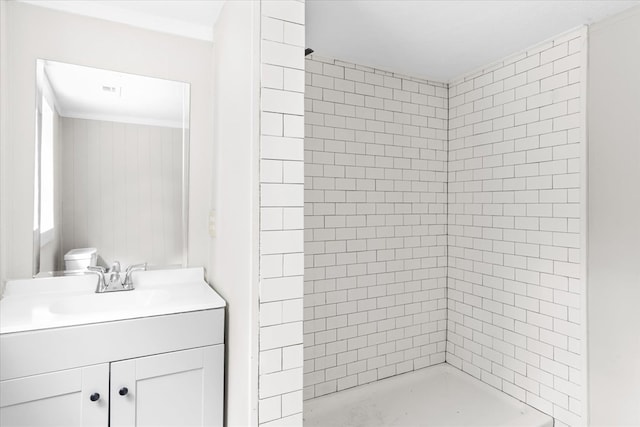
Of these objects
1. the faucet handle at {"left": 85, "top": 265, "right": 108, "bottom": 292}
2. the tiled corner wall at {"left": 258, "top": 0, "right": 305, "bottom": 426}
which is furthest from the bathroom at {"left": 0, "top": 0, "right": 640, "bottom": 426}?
the faucet handle at {"left": 85, "top": 265, "right": 108, "bottom": 292}

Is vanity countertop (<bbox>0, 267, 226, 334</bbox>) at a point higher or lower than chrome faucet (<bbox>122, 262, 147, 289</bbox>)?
lower

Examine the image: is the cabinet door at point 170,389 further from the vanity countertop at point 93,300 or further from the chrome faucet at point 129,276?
the chrome faucet at point 129,276

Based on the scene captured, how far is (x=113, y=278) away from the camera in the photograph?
1.88 metres

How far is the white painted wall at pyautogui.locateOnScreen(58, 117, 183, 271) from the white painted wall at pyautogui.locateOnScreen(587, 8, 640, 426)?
7.14ft

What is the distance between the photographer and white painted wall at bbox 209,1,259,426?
1.35 meters

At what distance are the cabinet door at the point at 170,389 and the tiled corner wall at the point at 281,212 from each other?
0.37 meters

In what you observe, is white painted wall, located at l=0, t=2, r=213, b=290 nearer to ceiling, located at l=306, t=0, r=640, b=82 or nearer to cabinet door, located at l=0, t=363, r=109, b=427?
cabinet door, located at l=0, t=363, r=109, b=427

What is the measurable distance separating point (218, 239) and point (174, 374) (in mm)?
617

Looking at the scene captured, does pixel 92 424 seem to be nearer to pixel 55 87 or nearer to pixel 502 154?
pixel 55 87

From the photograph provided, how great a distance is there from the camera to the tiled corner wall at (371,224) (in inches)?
→ 93.0

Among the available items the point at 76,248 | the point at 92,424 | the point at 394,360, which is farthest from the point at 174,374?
the point at 394,360

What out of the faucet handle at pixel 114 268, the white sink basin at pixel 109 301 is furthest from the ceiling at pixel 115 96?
the white sink basin at pixel 109 301

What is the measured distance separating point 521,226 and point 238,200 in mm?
1749

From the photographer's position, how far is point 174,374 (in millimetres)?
1558
